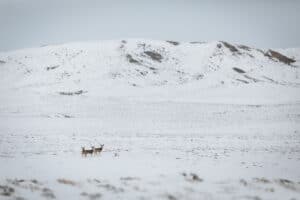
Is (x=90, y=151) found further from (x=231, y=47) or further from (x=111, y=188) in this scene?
(x=231, y=47)

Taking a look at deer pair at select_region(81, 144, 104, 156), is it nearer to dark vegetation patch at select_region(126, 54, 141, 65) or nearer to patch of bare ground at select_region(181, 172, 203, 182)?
patch of bare ground at select_region(181, 172, 203, 182)

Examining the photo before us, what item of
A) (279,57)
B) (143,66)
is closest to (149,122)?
(143,66)

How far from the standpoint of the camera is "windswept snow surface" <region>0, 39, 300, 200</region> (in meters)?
11.2

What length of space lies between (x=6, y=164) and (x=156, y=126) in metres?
17.1

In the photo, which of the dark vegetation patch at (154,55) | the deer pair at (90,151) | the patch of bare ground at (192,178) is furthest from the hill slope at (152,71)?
the patch of bare ground at (192,178)

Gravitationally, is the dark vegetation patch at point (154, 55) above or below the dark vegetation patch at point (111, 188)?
above

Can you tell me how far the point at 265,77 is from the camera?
67.4 m

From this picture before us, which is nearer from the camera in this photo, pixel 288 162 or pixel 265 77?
pixel 288 162

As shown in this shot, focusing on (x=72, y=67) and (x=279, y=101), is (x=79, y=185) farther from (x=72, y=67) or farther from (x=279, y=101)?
(x=72, y=67)

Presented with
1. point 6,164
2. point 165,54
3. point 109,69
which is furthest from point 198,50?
point 6,164

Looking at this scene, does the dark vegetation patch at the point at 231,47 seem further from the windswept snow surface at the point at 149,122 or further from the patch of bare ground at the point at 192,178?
the patch of bare ground at the point at 192,178

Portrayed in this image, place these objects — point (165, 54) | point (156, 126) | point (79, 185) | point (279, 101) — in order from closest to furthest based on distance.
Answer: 1. point (79, 185)
2. point (156, 126)
3. point (279, 101)
4. point (165, 54)

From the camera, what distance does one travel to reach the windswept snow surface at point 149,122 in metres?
11.2

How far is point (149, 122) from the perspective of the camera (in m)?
32.7
